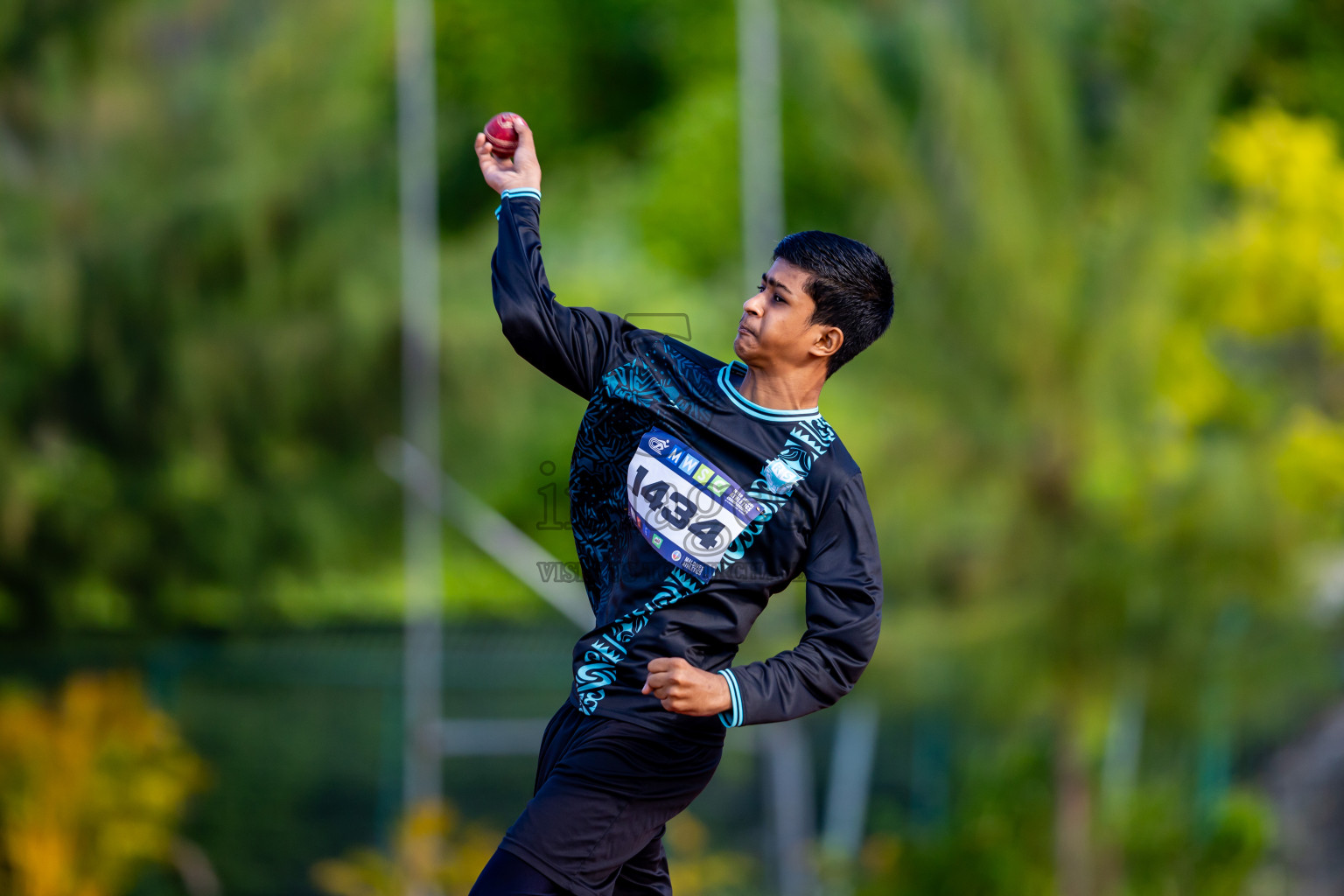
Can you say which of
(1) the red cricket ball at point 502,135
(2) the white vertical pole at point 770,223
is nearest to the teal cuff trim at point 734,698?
(1) the red cricket ball at point 502,135

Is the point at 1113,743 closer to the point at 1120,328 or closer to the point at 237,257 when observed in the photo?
the point at 1120,328

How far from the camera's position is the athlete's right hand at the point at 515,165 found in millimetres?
2717

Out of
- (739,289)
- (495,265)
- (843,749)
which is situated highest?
(495,265)

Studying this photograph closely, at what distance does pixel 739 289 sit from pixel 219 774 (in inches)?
144

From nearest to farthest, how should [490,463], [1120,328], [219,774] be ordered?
[1120,328] → [219,774] → [490,463]

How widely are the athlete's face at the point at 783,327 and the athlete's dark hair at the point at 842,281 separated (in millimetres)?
14

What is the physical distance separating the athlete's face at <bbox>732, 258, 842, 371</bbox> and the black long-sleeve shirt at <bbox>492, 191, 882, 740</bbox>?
96 millimetres

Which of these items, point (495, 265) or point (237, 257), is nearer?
point (495, 265)

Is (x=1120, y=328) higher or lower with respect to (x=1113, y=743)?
higher

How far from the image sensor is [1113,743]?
7.53 metres

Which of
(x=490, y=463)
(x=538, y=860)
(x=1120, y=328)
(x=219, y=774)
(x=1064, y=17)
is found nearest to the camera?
(x=538, y=860)

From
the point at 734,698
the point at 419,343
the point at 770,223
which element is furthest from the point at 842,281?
the point at 770,223

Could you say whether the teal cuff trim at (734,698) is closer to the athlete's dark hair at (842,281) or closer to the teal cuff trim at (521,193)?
Answer: the athlete's dark hair at (842,281)

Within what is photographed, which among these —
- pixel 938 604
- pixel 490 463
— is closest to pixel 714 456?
pixel 938 604
